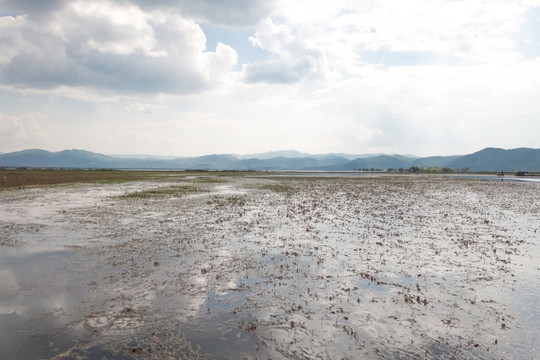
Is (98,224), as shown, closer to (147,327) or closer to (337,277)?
(147,327)

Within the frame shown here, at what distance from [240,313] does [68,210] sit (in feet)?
89.3

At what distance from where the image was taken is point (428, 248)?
671 inches

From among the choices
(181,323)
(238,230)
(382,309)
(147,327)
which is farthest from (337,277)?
(238,230)

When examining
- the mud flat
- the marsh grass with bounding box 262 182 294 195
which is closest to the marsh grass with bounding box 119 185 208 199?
the marsh grass with bounding box 262 182 294 195

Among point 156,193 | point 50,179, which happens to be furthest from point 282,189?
point 50,179

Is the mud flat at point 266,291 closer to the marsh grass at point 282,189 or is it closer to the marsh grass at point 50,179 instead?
the marsh grass at point 282,189

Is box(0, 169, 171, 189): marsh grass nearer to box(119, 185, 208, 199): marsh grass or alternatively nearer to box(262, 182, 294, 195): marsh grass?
box(119, 185, 208, 199): marsh grass

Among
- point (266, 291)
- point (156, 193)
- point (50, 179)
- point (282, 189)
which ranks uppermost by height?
point (50, 179)

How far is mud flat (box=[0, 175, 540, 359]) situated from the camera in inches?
304

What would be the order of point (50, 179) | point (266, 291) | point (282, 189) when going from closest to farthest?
point (266, 291)
point (282, 189)
point (50, 179)

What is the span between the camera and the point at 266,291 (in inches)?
436

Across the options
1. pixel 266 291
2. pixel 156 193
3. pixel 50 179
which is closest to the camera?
pixel 266 291

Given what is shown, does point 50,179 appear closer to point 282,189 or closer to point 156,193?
point 156,193

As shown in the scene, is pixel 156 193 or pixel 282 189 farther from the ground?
pixel 156 193
